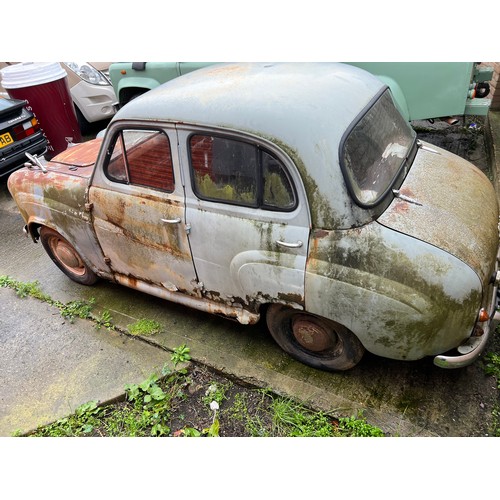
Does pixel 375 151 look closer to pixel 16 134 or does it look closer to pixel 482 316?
pixel 482 316

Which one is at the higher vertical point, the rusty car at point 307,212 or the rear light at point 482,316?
the rusty car at point 307,212

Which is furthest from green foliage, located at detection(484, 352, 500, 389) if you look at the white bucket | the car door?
the white bucket

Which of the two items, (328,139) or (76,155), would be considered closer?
(328,139)

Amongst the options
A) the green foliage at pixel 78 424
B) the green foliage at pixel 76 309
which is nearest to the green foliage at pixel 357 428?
the green foliage at pixel 78 424

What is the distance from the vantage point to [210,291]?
10.5ft

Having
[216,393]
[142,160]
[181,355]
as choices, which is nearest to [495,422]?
[216,393]

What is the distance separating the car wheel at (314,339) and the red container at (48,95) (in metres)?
4.32

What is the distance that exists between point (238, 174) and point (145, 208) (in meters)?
0.81

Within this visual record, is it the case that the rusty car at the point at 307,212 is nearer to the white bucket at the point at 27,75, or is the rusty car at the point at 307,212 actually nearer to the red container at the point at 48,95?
the red container at the point at 48,95

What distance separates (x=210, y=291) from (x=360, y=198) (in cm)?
134

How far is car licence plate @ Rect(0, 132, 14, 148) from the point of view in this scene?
5688mm

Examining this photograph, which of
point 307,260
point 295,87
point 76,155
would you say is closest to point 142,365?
point 307,260

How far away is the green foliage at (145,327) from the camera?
11.9ft

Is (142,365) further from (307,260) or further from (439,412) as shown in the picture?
(439,412)
